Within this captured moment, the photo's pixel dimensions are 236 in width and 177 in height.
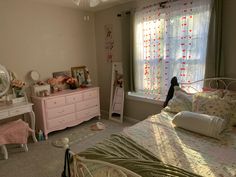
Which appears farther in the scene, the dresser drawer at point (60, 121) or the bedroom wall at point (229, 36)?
the dresser drawer at point (60, 121)

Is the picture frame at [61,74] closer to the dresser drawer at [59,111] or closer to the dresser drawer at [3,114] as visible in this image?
the dresser drawer at [59,111]

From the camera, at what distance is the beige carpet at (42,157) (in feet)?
7.52

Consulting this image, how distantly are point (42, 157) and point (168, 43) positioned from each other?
2.69 m

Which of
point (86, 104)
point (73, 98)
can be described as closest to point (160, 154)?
point (73, 98)

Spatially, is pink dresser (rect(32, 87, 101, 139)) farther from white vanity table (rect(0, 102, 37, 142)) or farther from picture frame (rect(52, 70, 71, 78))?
picture frame (rect(52, 70, 71, 78))

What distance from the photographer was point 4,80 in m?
2.99

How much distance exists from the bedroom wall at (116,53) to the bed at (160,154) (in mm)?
1482

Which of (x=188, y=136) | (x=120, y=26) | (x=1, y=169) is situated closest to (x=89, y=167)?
(x=188, y=136)

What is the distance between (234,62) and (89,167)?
2338mm

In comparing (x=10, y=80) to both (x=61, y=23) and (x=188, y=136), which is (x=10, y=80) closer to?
(x=61, y=23)

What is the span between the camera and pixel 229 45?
2471 millimetres

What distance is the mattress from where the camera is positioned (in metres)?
1.35

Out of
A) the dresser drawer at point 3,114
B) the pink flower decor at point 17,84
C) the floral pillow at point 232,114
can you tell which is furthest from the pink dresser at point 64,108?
the floral pillow at point 232,114

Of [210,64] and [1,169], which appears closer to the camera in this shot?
[1,169]
